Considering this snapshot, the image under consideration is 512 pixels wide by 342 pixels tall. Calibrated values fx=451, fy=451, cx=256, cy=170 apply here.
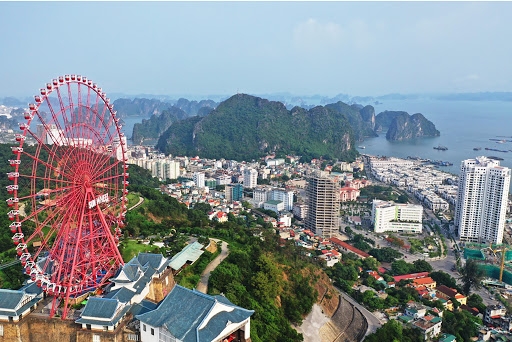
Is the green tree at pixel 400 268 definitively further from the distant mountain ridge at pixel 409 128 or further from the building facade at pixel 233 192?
the distant mountain ridge at pixel 409 128

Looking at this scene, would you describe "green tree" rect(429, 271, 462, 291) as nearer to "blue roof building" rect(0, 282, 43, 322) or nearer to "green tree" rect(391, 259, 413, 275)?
"green tree" rect(391, 259, 413, 275)

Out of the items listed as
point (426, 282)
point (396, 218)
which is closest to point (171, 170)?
point (396, 218)

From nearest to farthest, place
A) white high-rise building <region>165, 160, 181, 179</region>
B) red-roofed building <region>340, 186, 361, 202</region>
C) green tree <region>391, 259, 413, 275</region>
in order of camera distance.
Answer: green tree <region>391, 259, 413, 275</region> → red-roofed building <region>340, 186, 361, 202</region> → white high-rise building <region>165, 160, 181, 179</region>

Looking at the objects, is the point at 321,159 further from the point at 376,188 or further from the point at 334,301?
the point at 334,301

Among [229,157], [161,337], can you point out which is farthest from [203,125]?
[161,337]

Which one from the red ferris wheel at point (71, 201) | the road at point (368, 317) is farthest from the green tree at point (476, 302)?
the red ferris wheel at point (71, 201)

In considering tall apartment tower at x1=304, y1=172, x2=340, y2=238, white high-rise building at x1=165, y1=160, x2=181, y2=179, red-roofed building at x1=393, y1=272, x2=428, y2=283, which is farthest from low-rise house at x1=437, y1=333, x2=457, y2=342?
white high-rise building at x1=165, y1=160, x2=181, y2=179
